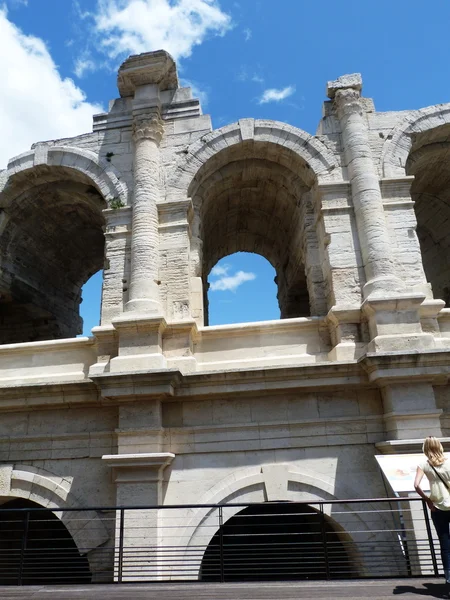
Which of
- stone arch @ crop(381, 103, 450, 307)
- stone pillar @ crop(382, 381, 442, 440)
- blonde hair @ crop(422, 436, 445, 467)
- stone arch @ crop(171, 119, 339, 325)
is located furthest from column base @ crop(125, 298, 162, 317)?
blonde hair @ crop(422, 436, 445, 467)

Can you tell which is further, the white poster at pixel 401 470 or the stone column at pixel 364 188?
the stone column at pixel 364 188

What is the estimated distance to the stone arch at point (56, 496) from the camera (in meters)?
6.79

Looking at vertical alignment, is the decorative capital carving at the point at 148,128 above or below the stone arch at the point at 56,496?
above

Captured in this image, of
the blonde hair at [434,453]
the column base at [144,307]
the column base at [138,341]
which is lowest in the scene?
the blonde hair at [434,453]

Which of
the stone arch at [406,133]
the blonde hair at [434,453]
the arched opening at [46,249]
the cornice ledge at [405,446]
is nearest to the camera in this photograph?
the blonde hair at [434,453]

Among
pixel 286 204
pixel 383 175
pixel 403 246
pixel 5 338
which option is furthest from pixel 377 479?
pixel 5 338

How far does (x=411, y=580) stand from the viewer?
4.91 m

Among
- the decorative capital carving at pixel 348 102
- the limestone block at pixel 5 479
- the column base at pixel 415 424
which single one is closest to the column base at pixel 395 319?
the column base at pixel 415 424

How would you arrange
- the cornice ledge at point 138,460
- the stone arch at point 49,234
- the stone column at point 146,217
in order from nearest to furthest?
the cornice ledge at point 138,460, the stone column at point 146,217, the stone arch at point 49,234

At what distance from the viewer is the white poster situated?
18.2 feet

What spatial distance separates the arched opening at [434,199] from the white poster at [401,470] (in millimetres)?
5470

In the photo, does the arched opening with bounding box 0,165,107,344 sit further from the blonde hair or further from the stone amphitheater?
the blonde hair

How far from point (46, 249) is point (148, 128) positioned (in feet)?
13.3

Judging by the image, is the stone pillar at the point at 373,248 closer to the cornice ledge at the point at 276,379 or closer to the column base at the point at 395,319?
the column base at the point at 395,319
